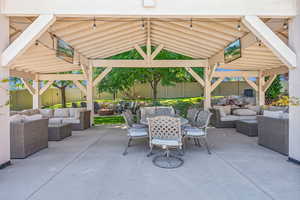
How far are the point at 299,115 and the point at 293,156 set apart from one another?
79 centimetres

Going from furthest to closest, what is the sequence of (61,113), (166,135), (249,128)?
(61,113) → (249,128) → (166,135)

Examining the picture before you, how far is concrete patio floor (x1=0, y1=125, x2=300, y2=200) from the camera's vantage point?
260cm

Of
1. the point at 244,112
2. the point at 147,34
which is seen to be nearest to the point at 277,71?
the point at 244,112

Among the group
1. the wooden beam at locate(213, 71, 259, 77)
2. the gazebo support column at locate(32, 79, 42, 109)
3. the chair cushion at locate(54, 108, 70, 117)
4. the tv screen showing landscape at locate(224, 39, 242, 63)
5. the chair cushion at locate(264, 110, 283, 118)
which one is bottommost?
the chair cushion at locate(54, 108, 70, 117)

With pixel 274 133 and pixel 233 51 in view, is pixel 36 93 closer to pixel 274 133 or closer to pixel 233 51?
pixel 233 51

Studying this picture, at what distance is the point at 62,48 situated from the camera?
214 inches

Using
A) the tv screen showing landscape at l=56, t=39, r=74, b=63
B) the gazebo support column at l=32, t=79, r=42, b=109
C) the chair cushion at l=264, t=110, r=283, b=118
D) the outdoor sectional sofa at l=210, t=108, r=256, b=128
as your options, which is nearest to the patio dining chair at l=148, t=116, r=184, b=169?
the chair cushion at l=264, t=110, r=283, b=118

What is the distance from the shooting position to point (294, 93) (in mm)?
3699

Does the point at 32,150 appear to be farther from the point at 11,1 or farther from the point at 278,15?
the point at 278,15

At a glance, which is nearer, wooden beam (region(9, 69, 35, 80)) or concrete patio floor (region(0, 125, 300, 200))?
concrete patio floor (region(0, 125, 300, 200))

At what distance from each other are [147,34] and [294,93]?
16.3ft

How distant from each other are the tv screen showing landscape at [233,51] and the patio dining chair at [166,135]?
3.26 metres

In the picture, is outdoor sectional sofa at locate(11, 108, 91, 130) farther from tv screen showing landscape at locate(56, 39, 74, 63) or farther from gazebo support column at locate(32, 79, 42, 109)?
gazebo support column at locate(32, 79, 42, 109)

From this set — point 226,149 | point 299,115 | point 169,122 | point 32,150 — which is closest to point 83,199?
point 169,122
